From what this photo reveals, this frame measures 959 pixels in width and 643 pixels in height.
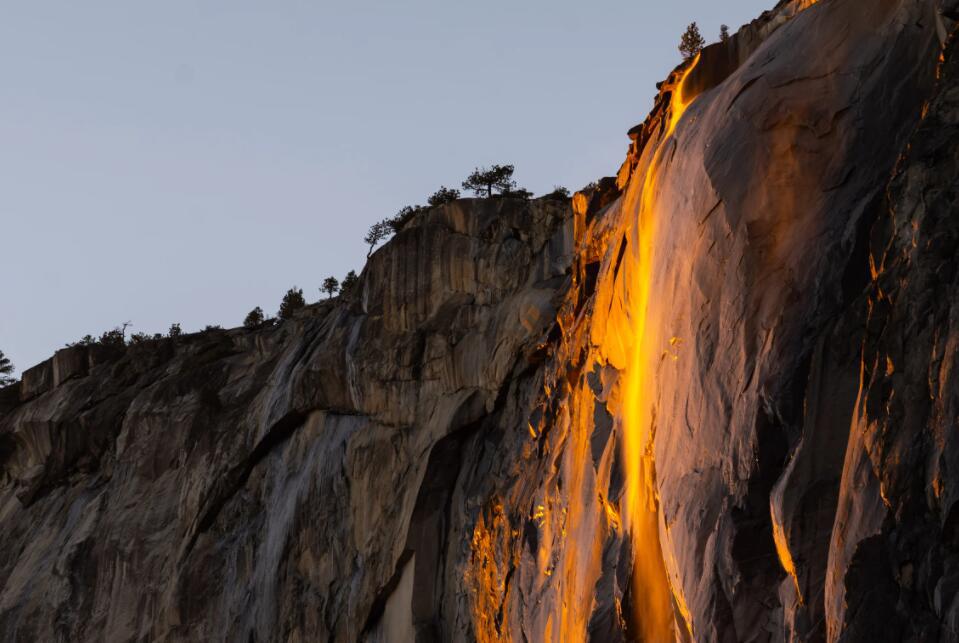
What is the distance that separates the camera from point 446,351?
1399 inches

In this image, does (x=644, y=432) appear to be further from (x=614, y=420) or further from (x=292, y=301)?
(x=292, y=301)

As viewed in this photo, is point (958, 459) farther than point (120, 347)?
No

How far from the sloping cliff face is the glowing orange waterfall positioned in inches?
2.6

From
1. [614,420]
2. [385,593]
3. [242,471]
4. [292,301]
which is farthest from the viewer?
[292,301]

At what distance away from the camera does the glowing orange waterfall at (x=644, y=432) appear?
19719 mm

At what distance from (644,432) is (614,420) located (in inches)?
81.9

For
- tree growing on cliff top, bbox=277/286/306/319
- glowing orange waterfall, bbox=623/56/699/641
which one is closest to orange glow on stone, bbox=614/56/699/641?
glowing orange waterfall, bbox=623/56/699/641

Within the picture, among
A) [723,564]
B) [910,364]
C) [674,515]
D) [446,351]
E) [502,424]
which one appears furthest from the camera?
[446,351]

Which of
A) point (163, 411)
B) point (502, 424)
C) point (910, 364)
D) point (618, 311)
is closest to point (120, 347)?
point (163, 411)

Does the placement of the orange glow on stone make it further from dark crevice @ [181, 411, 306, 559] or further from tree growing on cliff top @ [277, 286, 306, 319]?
tree growing on cliff top @ [277, 286, 306, 319]

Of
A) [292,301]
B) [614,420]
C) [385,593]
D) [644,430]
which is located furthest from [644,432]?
[292,301]

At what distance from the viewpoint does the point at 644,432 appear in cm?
2044

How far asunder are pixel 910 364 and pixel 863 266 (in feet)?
8.65

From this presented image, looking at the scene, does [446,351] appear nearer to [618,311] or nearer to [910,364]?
[618,311]
